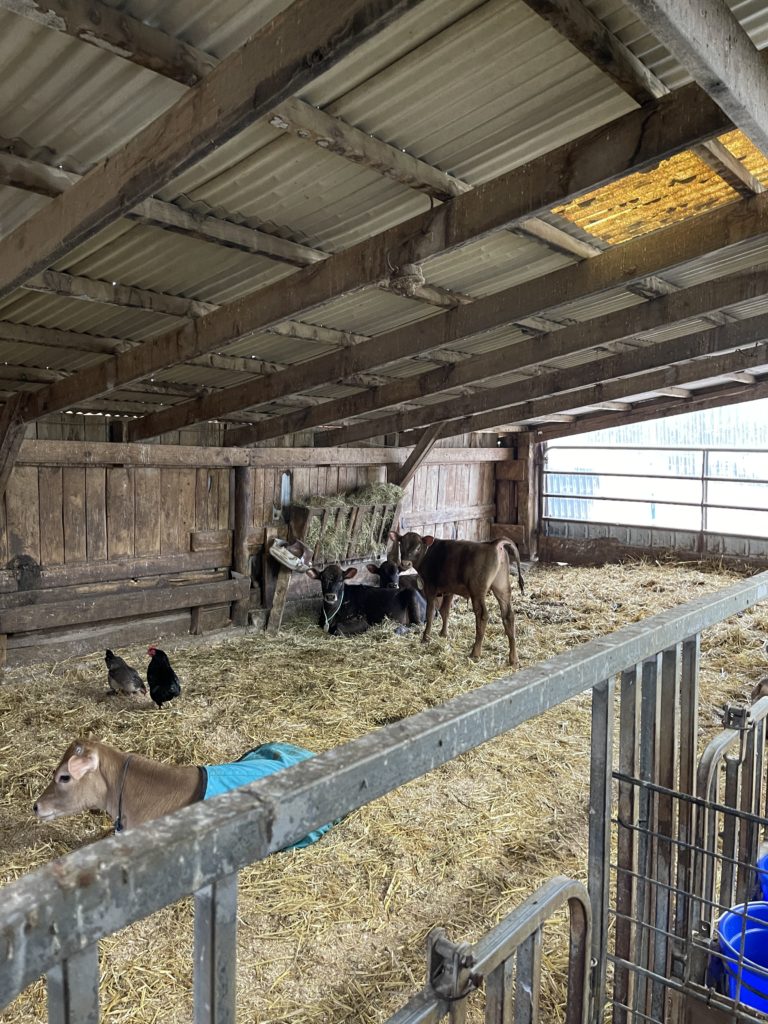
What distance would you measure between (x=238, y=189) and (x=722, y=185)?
2575 millimetres

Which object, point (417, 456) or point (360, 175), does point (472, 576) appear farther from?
point (360, 175)

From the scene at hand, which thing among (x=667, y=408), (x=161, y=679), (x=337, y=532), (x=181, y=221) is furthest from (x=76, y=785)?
(x=667, y=408)

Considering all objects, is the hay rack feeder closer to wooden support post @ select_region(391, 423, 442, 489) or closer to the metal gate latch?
wooden support post @ select_region(391, 423, 442, 489)

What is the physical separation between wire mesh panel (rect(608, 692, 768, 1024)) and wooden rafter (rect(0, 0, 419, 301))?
5.86ft

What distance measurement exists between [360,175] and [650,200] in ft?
5.85

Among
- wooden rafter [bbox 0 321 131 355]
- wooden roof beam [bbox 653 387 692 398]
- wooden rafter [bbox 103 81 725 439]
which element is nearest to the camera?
wooden rafter [bbox 103 81 725 439]

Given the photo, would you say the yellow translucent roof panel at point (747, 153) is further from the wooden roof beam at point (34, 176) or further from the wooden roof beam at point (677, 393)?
the wooden roof beam at point (677, 393)

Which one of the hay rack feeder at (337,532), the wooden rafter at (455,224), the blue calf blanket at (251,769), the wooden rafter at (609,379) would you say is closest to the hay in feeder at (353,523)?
the hay rack feeder at (337,532)

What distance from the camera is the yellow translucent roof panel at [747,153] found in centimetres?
321

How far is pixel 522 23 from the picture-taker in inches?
89.8

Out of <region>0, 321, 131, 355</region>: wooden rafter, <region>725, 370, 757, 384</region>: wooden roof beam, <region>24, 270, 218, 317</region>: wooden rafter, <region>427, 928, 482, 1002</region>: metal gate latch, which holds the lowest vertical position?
<region>427, 928, 482, 1002</region>: metal gate latch

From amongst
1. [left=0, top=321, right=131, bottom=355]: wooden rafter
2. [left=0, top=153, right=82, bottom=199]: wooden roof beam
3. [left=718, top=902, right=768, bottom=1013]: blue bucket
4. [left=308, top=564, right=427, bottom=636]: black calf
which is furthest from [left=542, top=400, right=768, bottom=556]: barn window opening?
[left=0, top=153, right=82, bottom=199]: wooden roof beam

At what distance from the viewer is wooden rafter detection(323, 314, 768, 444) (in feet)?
20.3

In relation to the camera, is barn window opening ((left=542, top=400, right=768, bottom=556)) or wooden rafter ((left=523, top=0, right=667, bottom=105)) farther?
barn window opening ((left=542, top=400, right=768, bottom=556))
